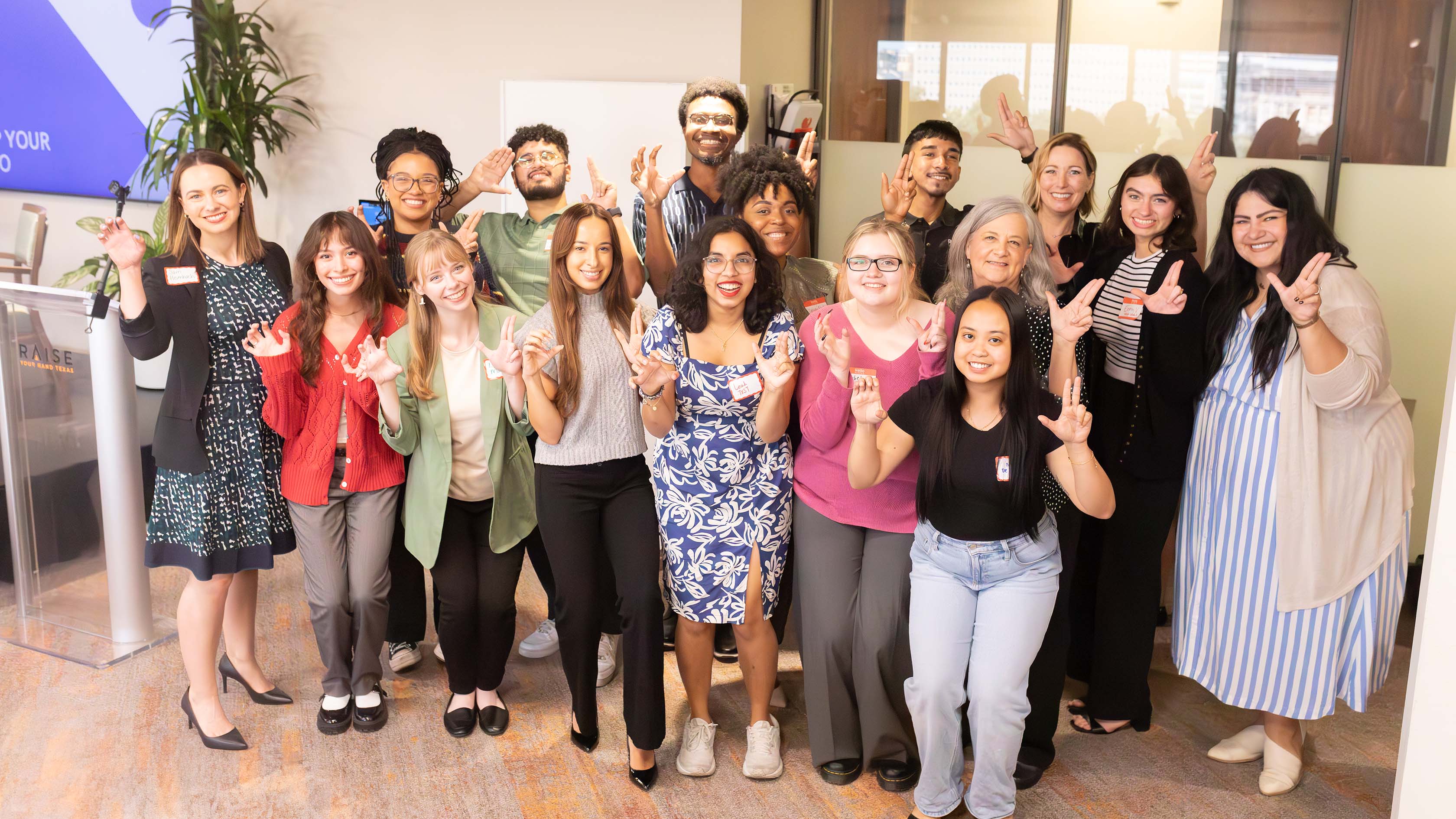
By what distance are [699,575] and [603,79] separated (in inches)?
157

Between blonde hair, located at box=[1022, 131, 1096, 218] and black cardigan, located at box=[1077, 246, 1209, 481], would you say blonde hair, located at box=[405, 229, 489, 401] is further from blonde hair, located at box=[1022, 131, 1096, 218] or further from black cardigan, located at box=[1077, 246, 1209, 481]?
black cardigan, located at box=[1077, 246, 1209, 481]

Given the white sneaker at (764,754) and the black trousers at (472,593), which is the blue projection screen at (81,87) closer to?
the black trousers at (472,593)

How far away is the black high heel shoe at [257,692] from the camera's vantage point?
347cm

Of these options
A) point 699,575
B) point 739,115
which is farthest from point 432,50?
point 699,575

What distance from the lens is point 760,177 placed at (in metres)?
3.27

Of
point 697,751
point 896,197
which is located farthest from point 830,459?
point 896,197

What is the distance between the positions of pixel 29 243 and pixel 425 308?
4863 mm

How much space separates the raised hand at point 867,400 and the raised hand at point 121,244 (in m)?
1.97

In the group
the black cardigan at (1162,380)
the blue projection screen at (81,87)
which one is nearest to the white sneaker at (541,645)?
the black cardigan at (1162,380)

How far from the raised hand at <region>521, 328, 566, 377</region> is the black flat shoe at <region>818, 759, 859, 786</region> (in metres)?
1.41

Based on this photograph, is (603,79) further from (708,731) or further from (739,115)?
(708,731)

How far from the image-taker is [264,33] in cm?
636

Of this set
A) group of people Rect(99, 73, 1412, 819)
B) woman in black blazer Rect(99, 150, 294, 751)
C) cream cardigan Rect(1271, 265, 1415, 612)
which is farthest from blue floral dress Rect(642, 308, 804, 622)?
cream cardigan Rect(1271, 265, 1415, 612)

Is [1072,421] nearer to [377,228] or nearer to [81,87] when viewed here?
[377,228]
